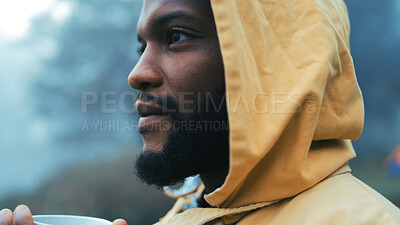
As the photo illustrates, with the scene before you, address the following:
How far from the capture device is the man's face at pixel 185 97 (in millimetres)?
942

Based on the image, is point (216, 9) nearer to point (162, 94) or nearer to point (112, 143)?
point (162, 94)

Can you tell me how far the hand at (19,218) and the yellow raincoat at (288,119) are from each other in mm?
336

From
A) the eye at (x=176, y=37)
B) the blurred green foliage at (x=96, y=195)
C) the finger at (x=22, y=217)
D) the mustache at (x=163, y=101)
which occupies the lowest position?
the blurred green foliage at (x=96, y=195)

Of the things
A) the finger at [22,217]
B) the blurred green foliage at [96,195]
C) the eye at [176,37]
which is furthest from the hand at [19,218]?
the blurred green foliage at [96,195]

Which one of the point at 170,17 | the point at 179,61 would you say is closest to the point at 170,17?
the point at 170,17

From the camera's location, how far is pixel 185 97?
942 mm

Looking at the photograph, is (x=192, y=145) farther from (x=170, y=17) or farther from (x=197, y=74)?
(x=170, y=17)

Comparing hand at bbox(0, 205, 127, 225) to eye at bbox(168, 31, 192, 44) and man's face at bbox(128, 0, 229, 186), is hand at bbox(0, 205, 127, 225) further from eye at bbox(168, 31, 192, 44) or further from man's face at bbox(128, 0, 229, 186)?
eye at bbox(168, 31, 192, 44)

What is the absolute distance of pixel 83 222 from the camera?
2.57 feet

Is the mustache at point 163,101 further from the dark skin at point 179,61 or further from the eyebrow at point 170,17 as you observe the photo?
the eyebrow at point 170,17

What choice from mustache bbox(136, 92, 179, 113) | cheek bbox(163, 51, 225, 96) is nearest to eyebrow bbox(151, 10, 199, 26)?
cheek bbox(163, 51, 225, 96)

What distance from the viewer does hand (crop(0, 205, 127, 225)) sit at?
74 centimetres

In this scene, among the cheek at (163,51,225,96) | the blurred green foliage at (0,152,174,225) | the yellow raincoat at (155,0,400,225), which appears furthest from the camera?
the blurred green foliage at (0,152,174,225)

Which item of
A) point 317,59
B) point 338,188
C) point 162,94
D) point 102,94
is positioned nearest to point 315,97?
point 317,59
